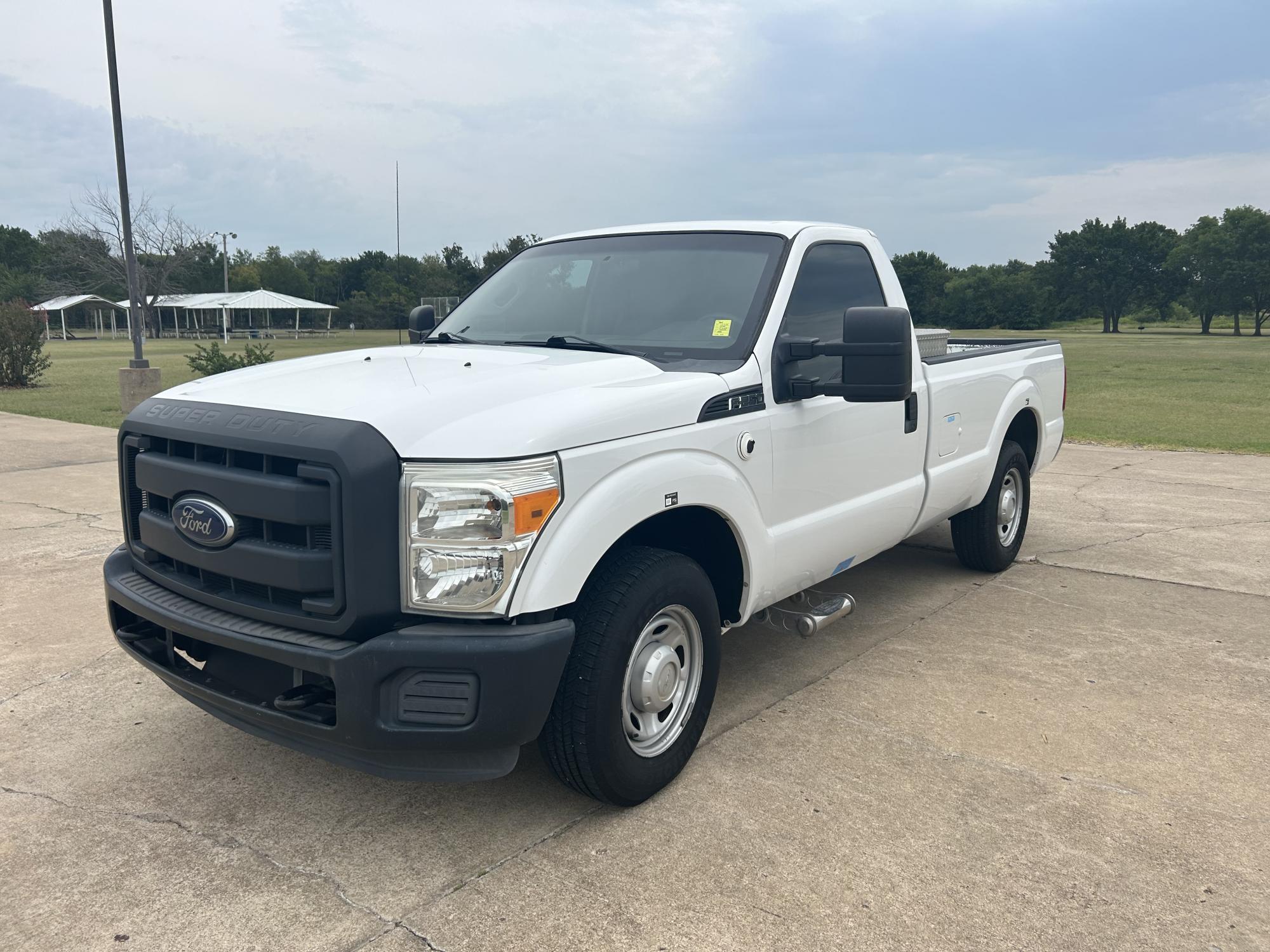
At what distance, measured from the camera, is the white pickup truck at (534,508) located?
2701 millimetres

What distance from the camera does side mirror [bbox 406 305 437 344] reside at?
16.9 ft

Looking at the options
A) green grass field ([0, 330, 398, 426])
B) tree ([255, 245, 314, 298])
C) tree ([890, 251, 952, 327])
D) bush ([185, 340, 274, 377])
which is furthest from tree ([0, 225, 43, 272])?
bush ([185, 340, 274, 377])

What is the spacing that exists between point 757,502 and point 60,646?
3528 mm

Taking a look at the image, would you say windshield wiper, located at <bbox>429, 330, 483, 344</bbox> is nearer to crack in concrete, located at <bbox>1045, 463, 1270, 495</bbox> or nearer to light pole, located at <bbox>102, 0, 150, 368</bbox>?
crack in concrete, located at <bbox>1045, 463, 1270, 495</bbox>

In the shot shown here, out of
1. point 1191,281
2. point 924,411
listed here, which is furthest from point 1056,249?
point 924,411

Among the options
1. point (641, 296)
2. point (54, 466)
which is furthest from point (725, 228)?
point (54, 466)

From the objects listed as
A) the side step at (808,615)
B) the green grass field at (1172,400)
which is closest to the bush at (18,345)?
the green grass field at (1172,400)

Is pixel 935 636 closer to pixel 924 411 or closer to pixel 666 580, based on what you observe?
pixel 924 411

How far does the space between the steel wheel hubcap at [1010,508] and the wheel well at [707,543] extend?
292 centimetres

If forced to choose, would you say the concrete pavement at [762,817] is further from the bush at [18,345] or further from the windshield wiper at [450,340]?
the bush at [18,345]

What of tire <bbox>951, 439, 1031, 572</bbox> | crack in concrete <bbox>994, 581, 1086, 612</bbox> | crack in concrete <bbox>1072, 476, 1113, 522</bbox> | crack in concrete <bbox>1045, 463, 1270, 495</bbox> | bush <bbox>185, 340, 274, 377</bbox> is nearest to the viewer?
crack in concrete <bbox>994, 581, 1086, 612</bbox>

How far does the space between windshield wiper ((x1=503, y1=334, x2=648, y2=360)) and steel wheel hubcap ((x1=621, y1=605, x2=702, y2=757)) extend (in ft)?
3.29

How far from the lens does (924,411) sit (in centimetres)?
488

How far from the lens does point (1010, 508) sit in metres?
6.26
